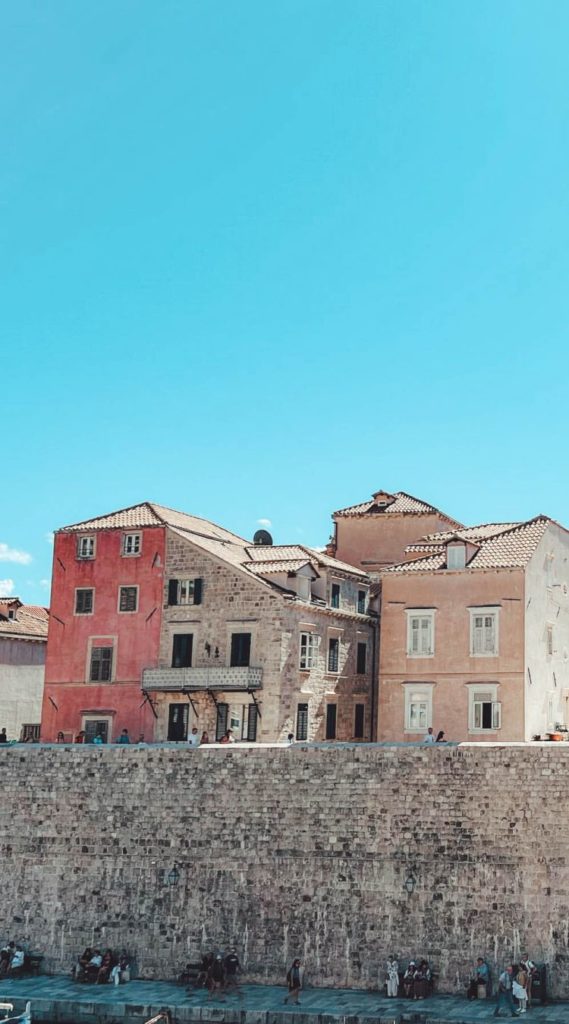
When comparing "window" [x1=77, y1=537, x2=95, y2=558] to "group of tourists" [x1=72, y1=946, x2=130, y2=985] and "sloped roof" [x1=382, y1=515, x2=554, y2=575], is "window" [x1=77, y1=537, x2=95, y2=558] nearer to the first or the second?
"sloped roof" [x1=382, y1=515, x2=554, y2=575]

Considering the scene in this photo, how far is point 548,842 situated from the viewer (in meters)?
31.9

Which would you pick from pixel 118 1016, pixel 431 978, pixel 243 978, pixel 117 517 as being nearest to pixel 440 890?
pixel 431 978

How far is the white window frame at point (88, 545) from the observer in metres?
48.0

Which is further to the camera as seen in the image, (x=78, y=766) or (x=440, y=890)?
(x=78, y=766)

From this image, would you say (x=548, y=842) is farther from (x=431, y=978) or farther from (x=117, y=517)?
(x=117, y=517)

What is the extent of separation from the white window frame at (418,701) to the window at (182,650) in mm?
7996

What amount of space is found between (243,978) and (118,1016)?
12.5 ft

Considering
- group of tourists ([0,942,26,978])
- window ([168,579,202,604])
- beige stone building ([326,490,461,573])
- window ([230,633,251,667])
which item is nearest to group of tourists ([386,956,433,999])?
group of tourists ([0,942,26,978])

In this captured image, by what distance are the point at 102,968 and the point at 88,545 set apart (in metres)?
17.9

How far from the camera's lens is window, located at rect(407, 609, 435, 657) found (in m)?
42.9

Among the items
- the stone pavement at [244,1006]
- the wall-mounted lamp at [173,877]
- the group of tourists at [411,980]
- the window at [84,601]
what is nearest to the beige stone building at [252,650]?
the window at [84,601]

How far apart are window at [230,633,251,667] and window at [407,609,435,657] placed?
5695 mm

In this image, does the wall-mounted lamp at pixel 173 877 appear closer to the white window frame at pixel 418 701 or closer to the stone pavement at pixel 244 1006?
the stone pavement at pixel 244 1006

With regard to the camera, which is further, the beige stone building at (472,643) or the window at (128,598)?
the window at (128,598)
